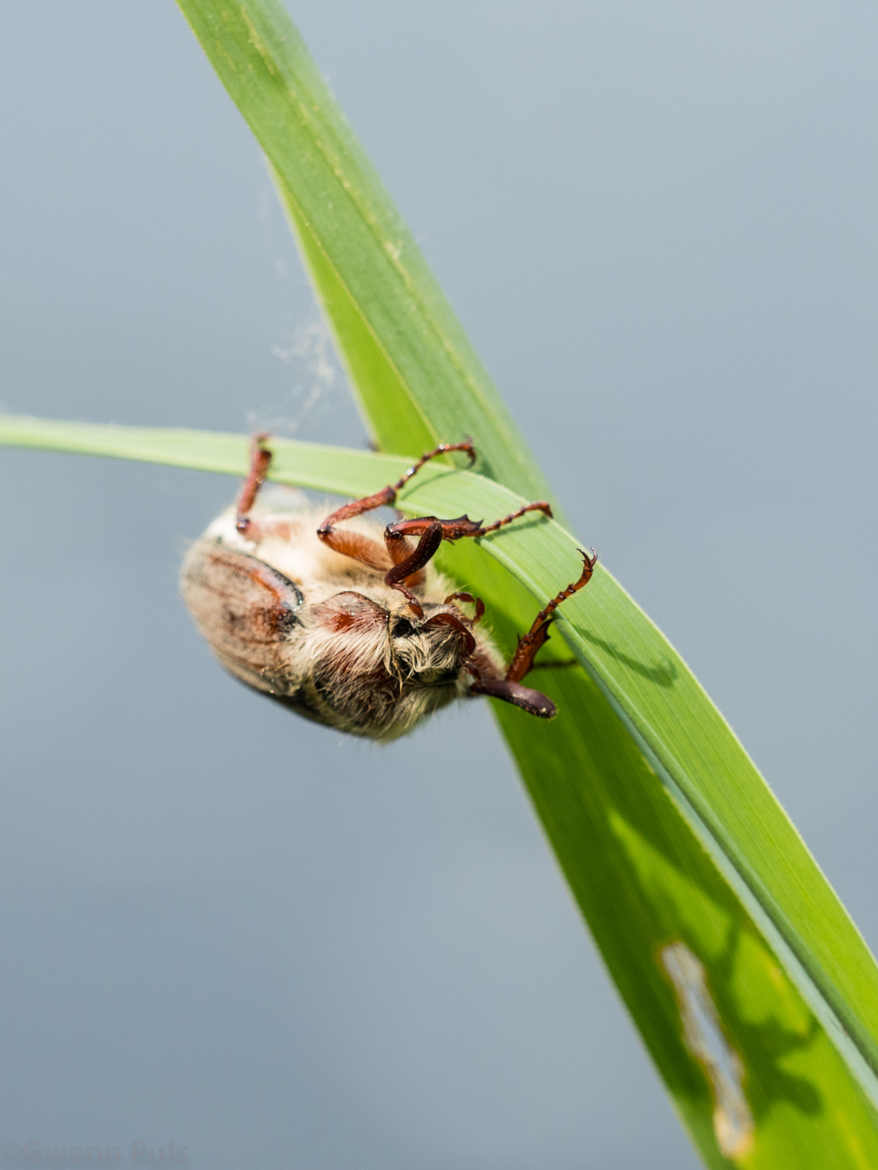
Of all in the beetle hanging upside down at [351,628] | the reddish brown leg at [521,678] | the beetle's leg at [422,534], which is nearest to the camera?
the beetle's leg at [422,534]

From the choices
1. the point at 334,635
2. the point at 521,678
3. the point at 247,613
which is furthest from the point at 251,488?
the point at 521,678

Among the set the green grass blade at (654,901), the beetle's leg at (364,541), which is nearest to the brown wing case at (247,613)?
the beetle's leg at (364,541)

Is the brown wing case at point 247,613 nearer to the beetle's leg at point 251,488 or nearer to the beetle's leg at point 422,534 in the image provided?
the beetle's leg at point 251,488

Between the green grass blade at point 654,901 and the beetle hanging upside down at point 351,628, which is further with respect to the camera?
the beetle hanging upside down at point 351,628

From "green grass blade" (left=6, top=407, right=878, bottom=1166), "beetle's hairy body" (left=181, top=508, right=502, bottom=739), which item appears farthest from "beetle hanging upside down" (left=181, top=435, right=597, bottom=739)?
"green grass blade" (left=6, top=407, right=878, bottom=1166)

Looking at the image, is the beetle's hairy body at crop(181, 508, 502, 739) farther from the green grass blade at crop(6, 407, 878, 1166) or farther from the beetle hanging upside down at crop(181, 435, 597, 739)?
the green grass blade at crop(6, 407, 878, 1166)

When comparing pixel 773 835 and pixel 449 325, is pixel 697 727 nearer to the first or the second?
pixel 773 835

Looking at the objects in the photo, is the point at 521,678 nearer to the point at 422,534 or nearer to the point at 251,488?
the point at 422,534
